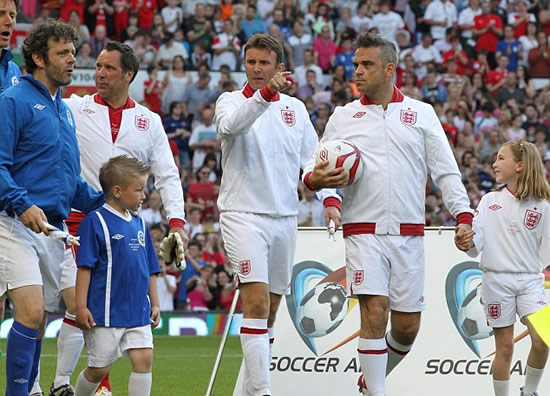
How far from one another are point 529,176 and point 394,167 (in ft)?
4.62

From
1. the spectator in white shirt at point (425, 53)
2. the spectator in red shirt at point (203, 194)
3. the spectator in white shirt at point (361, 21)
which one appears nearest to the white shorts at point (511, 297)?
the spectator in red shirt at point (203, 194)

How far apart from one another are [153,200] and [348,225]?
10.9 m

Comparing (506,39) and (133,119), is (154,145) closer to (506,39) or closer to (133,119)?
(133,119)

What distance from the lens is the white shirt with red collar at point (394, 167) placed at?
26.6ft

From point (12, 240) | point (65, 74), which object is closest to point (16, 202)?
point (12, 240)

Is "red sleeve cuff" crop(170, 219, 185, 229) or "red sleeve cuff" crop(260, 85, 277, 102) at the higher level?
"red sleeve cuff" crop(260, 85, 277, 102)

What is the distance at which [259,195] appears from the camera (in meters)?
8.59

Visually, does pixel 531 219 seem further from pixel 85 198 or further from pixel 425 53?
pixel 425 53

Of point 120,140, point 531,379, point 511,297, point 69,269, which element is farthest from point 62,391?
point 531,379

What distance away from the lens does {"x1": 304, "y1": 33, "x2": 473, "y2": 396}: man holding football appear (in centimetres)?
799

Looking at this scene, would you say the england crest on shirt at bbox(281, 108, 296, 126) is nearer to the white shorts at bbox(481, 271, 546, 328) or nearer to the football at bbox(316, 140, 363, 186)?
the football at bbox(316, 140, 363, 186)

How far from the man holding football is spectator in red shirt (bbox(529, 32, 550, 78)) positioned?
54.2ft

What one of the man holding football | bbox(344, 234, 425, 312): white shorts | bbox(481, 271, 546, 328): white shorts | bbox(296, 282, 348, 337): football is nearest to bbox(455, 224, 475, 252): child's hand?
the man holding football

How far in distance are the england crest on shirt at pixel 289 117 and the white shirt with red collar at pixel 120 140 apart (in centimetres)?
90
